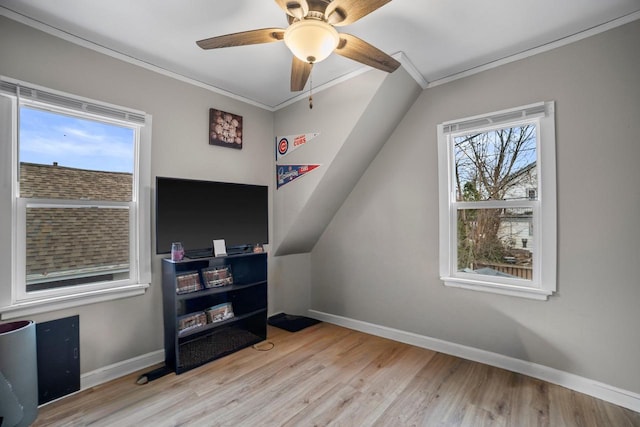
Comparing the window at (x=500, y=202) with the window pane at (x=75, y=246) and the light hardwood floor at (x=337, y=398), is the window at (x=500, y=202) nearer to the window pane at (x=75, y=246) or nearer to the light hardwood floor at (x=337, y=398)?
the light hardwood floor at (x=337, y=398)

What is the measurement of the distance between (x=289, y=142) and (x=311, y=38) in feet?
6.00

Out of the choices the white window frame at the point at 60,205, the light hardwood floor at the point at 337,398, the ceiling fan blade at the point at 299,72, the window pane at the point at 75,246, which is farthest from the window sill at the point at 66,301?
the ceiling fan blade at the point at 299,72

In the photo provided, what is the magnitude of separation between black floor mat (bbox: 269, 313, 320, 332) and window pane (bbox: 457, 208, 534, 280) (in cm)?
177

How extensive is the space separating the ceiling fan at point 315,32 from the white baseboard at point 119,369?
94.6 inches

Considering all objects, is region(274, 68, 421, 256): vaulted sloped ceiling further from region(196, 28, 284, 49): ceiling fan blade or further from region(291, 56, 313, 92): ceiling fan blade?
region(196, 28, 284, 49): ceiling fan blade

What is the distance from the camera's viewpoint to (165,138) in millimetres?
2625

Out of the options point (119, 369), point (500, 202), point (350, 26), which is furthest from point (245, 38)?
point (119, 369)

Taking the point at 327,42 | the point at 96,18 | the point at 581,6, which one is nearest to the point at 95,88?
the point at 96,18

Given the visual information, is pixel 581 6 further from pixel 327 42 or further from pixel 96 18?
pixel 96 18

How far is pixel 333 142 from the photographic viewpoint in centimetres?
288

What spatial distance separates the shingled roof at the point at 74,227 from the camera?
2045 millimetres

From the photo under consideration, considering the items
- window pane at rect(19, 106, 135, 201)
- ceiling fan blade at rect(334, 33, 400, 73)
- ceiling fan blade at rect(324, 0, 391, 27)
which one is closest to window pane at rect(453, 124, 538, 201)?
ceiling fan blade at rect(334, 33, 400, 73)

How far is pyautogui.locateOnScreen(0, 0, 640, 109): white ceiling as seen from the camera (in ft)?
6.03

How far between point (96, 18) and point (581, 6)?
10.1 ft
